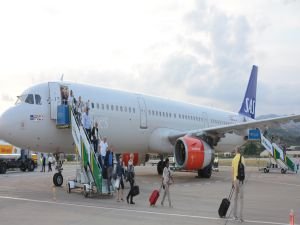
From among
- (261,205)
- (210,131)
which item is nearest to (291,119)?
(210,131)

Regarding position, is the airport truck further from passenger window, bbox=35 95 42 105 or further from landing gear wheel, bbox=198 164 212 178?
passenger window, bbox=35 95 42 105

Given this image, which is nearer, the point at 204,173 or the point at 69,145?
the point at 69,145

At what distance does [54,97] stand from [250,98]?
1952 centimetres

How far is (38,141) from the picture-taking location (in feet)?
48.8

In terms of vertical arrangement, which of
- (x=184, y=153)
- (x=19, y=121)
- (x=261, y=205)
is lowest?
(x=261, y=205)

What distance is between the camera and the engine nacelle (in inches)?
740

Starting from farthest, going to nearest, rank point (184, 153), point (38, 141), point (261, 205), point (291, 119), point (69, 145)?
point (291, 119), point (184, 153), point (69, 145), point (38, 141), point (261, 205)

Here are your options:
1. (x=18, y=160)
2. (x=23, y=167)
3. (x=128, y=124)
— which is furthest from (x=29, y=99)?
(x=23, y=167)

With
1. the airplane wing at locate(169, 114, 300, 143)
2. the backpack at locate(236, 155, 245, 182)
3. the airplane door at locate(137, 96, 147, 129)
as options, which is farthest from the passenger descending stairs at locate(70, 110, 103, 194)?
the airplane wing at locate(169, 114, 300, 143)

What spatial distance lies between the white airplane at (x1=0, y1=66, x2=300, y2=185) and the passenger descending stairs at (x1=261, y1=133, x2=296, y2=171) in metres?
3.16

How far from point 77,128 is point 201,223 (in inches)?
272

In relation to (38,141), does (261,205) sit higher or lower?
lower

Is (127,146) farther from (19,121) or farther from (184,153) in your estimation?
(19,121)

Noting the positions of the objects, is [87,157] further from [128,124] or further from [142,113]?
[142,113]
